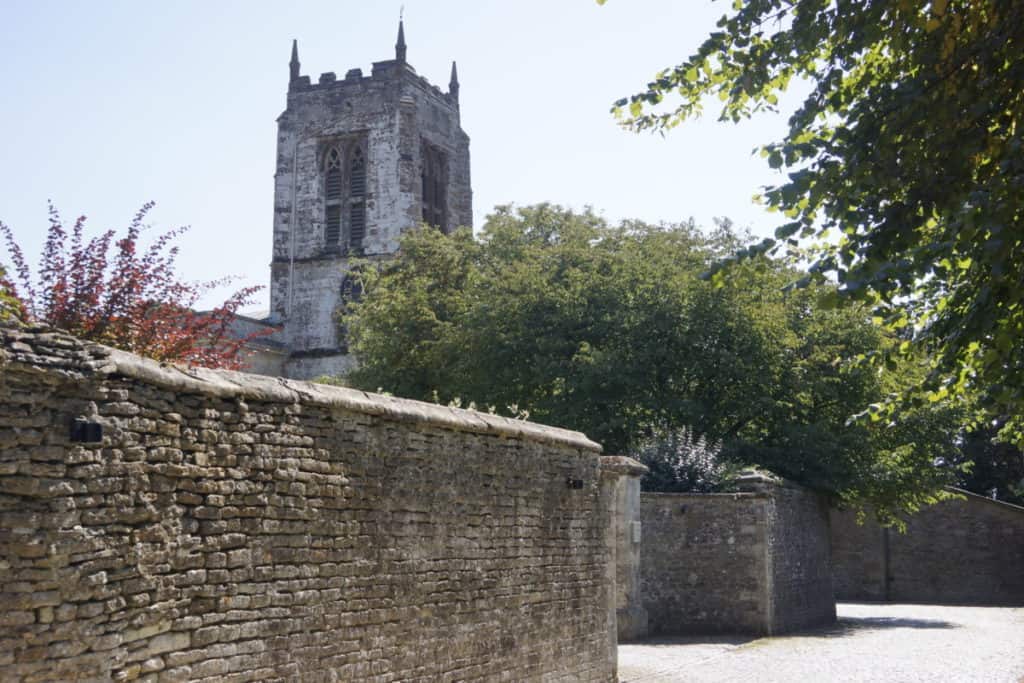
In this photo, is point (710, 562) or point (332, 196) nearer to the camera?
point (710, 562)

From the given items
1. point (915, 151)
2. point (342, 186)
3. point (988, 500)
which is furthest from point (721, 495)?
point (342, 186)

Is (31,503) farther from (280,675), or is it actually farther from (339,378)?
(339,378)

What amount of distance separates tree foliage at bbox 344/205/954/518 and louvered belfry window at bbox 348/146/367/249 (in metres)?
20.8

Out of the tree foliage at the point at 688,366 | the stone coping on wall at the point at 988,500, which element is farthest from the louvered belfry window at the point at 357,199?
the stone coping on wall at the point at 988,500

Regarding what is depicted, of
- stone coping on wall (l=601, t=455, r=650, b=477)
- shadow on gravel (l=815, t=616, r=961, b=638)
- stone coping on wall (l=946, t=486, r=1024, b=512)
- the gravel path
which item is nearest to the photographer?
the gravel path

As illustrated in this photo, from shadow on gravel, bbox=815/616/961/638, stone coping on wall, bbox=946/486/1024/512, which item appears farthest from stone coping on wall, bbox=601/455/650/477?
stone coping on wall, bbox=946/486/1024/512

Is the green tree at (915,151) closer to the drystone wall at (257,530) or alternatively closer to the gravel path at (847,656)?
the drystone wall at (257,530)

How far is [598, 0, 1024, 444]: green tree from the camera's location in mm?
6641

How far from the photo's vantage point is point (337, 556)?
8.33m

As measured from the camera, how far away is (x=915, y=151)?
706 cm

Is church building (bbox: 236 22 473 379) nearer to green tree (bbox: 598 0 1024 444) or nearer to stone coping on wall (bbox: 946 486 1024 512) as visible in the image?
stone coping on wall (bbox: 946 486 1024 512)

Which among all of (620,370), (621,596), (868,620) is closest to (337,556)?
(621,596)

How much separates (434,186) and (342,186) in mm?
3960

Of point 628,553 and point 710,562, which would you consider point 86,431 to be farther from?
point 710,562
